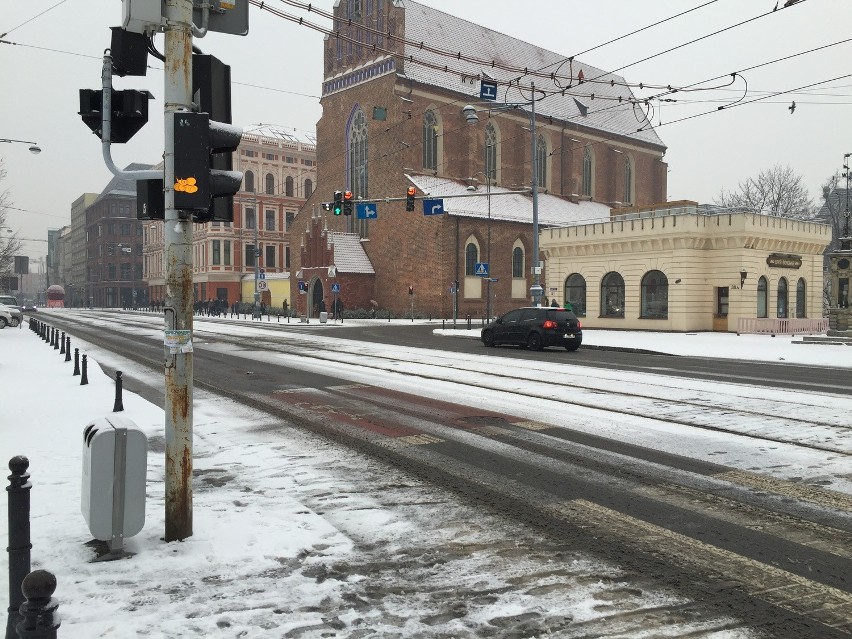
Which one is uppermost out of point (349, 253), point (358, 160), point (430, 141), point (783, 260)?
point (430, 141)

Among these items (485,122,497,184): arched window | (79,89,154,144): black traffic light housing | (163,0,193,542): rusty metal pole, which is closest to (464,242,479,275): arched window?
(485,122,497,184): arched window

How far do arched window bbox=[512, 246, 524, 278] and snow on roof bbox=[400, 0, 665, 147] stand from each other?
1127cm

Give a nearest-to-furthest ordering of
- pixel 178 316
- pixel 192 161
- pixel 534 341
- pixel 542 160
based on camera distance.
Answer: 1. pixel 192 161
2. pixel 178 316
3. pixel 534 341
4. pixel 542 160

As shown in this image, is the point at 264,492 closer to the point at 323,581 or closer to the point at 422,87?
the point at 323,581

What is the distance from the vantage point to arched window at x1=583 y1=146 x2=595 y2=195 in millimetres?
66562

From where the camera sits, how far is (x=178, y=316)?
4867 millimetres

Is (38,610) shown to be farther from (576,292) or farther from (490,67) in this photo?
(490,67)

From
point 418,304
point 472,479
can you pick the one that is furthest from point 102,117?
point 418,304

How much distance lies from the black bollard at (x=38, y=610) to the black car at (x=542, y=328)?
70.7ft

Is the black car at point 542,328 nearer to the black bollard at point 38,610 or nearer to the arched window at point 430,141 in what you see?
the black bollard at point 38,610

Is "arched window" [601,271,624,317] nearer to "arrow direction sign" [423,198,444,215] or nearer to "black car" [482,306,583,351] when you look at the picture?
"arrow direction sign" [423,198,444,215]

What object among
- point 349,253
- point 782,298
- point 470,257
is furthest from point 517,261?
point 782,298

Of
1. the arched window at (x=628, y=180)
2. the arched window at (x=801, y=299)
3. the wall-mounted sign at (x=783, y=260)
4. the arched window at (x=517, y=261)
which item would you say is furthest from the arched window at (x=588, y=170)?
the wall-mounted sign at (x=783, y=260)

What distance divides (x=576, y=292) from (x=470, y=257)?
49.0 ft
